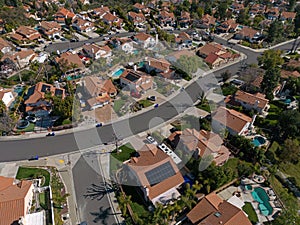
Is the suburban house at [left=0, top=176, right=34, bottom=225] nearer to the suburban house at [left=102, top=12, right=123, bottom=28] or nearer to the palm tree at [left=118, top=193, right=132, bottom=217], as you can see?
the palm tree at [left=118, top=193, right=132, bottom=217]

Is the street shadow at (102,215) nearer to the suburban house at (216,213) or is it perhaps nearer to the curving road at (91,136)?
the suburban house at (216,213)

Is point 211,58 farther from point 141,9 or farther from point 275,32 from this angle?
point 141,9

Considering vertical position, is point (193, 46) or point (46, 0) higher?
point (46, 0)

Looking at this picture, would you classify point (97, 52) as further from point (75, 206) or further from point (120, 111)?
point (75, 206)

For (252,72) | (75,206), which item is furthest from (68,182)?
(252,72)

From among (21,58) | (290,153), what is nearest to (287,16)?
(290,153)

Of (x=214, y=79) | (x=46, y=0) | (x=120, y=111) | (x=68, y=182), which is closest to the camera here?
(x=68, y=182)

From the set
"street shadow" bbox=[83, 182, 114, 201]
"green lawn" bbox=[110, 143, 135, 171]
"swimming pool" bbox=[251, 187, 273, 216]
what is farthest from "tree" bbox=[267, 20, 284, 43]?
"street shadow" bbox=[83, 182, 114, 201]
